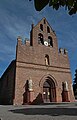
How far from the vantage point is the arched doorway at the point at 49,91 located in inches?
834

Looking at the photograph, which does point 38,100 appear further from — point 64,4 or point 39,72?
point 64,4

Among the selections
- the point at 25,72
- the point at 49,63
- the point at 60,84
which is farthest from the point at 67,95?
the point at 25,72

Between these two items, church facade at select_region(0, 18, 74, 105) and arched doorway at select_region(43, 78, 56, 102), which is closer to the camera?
church facade at select_region(0, 18, 74, 105)

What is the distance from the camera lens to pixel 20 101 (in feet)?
60.7

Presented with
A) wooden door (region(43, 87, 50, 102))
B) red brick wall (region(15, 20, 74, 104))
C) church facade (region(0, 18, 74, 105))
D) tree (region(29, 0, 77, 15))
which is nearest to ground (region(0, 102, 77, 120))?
tree (region(29, 0, 77, 15))

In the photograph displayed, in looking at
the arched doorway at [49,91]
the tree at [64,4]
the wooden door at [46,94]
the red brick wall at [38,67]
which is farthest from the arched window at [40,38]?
the tree at [64,4]

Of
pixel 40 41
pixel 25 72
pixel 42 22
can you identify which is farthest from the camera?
Result: pixel 42 22

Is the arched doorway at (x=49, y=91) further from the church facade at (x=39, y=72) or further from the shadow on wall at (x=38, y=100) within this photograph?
the shadow on wall at (x=38, y=100)

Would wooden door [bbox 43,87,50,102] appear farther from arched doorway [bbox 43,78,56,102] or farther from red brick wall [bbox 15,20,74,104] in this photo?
red brick wall [bbox 15,20,74,104]

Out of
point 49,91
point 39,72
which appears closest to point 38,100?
point 49,91

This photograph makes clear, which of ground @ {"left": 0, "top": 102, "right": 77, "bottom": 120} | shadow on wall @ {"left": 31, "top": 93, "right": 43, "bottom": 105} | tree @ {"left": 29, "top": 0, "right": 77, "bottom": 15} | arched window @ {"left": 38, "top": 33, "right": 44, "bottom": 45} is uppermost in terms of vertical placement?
arched window @ {"left": 38, "top": 33, "right": 44, "bottom": 45}

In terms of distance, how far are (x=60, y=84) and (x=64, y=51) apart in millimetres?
6172

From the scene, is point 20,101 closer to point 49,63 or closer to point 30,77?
point 30,77

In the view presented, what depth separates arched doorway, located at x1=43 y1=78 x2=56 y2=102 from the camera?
834 inches
